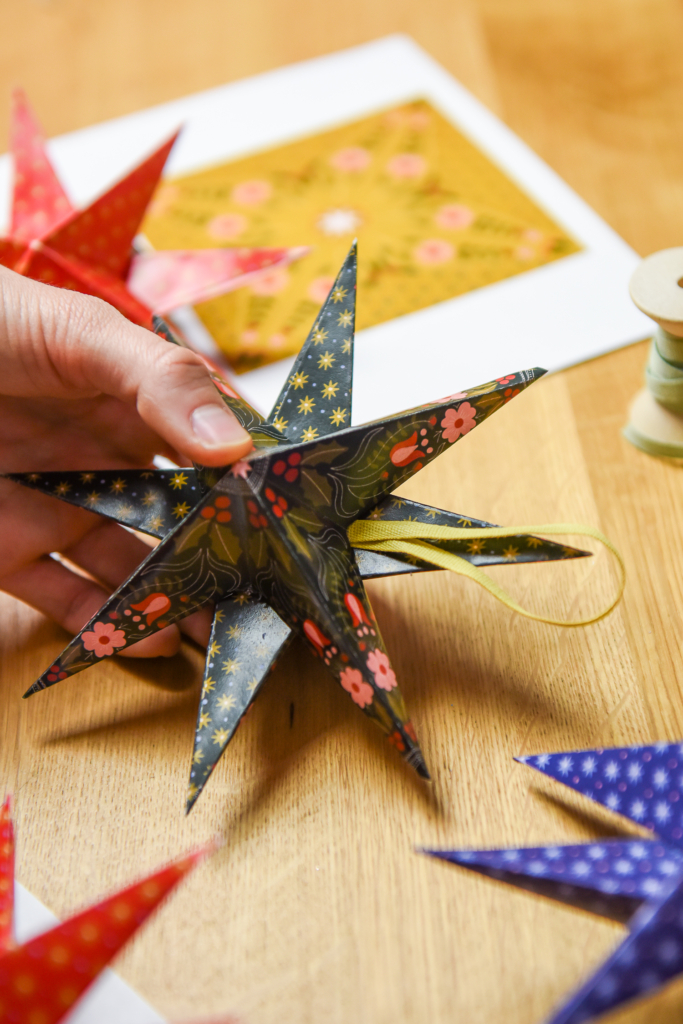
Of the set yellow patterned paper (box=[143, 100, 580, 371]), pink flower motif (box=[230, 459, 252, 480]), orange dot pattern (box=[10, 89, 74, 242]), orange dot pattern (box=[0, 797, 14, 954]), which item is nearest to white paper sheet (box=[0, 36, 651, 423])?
yellow patterned paper (box=[143, 100, 580, 371])

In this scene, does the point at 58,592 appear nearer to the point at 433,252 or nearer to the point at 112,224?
the point at 112,224

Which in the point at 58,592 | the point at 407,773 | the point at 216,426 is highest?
the point at 216,426

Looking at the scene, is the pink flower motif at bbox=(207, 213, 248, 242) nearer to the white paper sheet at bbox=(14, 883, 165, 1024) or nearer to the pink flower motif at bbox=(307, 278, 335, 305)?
the pink flower motif at bbox=(307, 278, 335, 305)

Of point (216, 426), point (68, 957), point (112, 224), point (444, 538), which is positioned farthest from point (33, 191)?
point (68, 957)

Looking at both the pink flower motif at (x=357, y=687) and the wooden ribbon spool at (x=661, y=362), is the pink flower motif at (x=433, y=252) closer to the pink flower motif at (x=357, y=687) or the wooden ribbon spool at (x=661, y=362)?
the wooden ribbon spool at (x=661, y=362)

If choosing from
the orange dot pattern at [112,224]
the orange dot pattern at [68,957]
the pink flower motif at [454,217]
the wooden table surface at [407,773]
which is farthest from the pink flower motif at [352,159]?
the orange dot pattern at [68,957]

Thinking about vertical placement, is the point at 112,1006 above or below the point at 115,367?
below

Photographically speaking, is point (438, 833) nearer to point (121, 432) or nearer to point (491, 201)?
point (121, 432)
